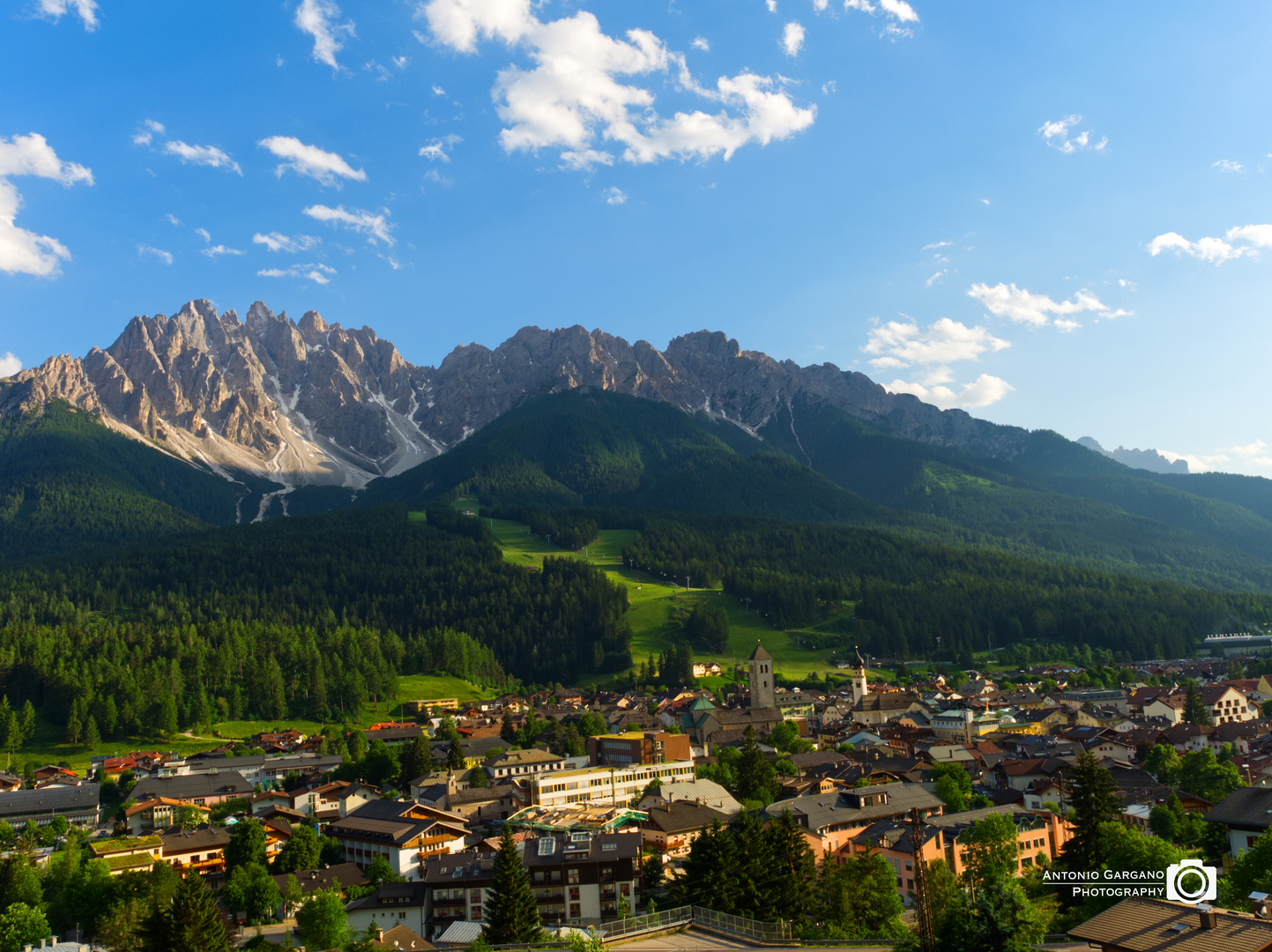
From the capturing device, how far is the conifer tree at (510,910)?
4762 cm

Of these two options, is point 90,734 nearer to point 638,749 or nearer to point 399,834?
point 399,834

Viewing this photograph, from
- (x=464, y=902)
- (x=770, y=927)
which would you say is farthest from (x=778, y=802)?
(x=770, y=927)

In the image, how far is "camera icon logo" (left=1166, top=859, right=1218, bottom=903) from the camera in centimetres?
3553

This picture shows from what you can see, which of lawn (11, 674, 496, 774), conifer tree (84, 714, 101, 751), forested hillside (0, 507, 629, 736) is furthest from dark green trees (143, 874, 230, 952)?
forested hillside (0, 507, 629, 736)

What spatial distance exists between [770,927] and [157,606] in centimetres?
16828

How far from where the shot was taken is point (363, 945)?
146ft

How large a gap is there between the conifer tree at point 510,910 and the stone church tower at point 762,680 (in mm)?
95353

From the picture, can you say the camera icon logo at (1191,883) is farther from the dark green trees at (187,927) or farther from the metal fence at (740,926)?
the dark green trees at (187,927)

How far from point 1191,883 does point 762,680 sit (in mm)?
102789

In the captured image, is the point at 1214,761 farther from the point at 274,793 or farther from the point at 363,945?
the point at 274,793

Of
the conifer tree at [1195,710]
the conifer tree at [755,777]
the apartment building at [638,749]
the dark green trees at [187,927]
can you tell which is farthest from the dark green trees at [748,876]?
the conifer tree at [1195,710]

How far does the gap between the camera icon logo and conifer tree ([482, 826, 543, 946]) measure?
28.7 metres

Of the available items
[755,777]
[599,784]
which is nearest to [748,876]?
[755,777]

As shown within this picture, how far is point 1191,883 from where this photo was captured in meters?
42.2
